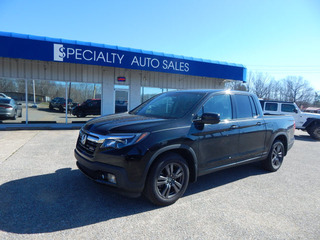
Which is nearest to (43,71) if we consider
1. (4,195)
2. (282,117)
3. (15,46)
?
(15,46)

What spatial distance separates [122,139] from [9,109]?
10310 mm

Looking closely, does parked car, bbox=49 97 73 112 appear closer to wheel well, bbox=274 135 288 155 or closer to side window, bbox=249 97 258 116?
side window, bbox=249 97 258 116

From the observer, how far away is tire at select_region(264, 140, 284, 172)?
496 cm

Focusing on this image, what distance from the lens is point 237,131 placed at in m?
4.03

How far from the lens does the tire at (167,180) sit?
3.00m

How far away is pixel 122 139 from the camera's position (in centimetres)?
290

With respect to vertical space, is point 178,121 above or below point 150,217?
above

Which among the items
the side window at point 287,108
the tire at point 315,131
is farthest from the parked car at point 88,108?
the tire at point 315,131

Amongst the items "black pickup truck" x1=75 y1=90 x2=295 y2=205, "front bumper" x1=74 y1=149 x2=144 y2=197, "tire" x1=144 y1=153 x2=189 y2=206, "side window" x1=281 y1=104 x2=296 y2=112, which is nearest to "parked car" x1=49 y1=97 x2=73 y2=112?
"black pickup truck" x1=75 y1=90 x2=295 y2=205

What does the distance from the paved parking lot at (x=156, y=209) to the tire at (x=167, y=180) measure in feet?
0.52

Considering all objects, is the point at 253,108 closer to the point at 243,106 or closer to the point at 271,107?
the point at 243,106

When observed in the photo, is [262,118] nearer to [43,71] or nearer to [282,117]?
[282,117]

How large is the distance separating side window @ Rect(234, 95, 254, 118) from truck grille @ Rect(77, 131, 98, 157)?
9.44 feet

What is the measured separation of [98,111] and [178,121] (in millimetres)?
9868
